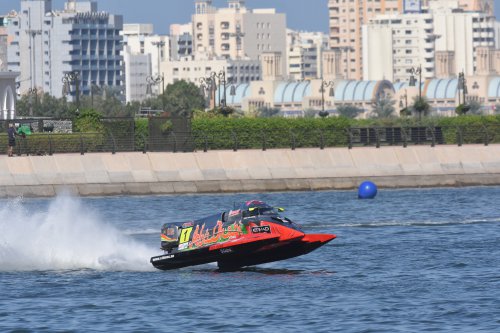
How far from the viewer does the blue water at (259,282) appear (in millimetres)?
29094

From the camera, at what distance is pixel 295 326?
2842cm

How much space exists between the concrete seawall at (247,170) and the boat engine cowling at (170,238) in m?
33.8

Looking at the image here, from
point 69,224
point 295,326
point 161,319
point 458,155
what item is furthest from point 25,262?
point 458,155

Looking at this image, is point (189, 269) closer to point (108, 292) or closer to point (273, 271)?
point (273, 271)

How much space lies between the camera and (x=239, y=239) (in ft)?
115

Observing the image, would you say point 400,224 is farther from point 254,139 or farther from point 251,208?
point 254,139

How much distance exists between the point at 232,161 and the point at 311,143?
655 cm

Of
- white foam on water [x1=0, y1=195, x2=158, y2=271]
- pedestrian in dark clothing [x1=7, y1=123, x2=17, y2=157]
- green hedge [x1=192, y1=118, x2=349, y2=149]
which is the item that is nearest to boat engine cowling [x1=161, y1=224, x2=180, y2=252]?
white foam on water [x1=0, y1=195, x2=158, y2=271]

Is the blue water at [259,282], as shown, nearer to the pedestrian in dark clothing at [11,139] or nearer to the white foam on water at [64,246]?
the white foam on water at [64,246]

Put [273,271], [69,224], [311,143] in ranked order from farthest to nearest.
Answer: [311,143] → [69,224] → [273,271]

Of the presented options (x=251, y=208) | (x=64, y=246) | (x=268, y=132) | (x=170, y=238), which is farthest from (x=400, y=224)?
(x=268, y=132)

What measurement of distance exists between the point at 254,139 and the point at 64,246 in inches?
1515

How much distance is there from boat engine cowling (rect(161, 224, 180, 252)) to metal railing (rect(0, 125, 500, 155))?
1439 inches

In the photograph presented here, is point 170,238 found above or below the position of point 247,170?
below
